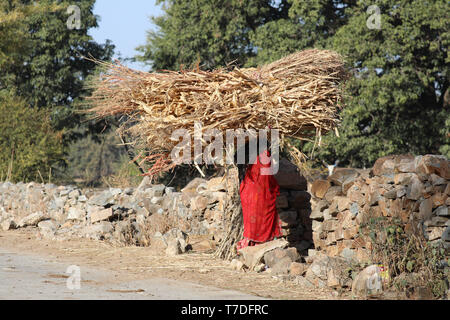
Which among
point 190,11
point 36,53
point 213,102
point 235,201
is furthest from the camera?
point 36,53

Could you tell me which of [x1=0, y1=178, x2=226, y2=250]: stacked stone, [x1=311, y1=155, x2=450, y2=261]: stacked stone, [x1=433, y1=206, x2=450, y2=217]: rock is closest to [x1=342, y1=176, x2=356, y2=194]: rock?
[x1=311, y1=155, x2=450, y2=261]: stacked stone

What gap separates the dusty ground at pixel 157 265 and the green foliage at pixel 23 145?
7248mm

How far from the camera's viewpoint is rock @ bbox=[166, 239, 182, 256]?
8.13 m

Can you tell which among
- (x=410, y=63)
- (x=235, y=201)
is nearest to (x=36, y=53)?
(x=410, y=63)

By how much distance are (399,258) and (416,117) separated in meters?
13.1

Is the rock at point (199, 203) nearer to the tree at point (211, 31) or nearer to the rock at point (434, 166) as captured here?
the rock at point (434, 166)

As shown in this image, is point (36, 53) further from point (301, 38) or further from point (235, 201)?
point (235, 201)

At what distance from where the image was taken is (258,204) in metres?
7.46

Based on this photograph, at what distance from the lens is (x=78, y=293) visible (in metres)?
5.47

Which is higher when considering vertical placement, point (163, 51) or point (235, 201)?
point (163, 51)

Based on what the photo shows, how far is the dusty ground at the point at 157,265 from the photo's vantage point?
5.94 metres

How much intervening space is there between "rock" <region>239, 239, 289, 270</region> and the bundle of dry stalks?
1394 millimetres

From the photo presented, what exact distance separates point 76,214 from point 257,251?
567 centimetres

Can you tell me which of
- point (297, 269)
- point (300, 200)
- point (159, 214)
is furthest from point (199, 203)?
point (297, 269)
